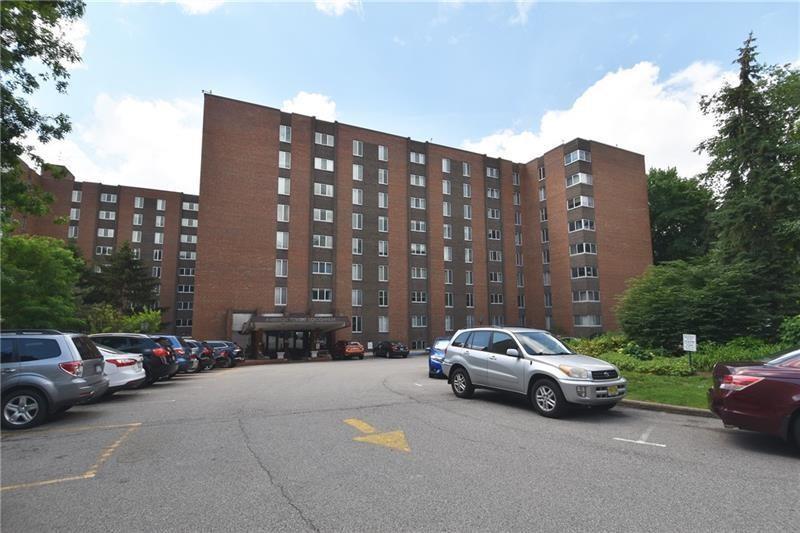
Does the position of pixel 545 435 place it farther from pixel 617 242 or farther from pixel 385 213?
pixel 617 242

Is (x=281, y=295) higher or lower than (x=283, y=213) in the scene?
lower

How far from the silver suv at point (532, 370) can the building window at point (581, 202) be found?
44260 mm

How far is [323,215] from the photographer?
4681cm

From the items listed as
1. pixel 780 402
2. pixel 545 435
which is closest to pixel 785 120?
pixel 780 402

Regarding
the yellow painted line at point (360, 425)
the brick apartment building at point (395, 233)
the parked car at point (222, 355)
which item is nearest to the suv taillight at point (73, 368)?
the yellow painted line at point (360, 425)

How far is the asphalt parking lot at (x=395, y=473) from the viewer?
409cm

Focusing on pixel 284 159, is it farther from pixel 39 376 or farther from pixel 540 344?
pixel 540 344

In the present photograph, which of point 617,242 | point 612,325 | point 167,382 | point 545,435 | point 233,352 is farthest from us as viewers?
point 617,242

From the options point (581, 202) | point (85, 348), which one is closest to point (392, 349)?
point (581, 202)

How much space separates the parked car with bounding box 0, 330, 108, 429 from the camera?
26.6 ft

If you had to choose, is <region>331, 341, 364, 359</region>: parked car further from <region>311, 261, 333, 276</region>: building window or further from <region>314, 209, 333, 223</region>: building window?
<region>314, 209, 333, 223</region>: building window

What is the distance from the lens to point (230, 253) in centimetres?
4188

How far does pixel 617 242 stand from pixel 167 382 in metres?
49.4

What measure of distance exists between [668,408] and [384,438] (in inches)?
235
